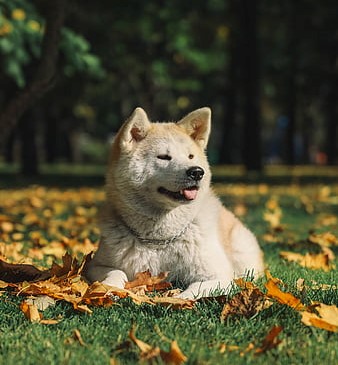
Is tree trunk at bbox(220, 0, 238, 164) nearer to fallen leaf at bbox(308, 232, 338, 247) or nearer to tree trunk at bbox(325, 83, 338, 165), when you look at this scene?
tree trunk at bbox(325, 83, 338, 165)

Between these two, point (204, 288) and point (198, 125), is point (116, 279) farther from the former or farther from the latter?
point (198, 125)

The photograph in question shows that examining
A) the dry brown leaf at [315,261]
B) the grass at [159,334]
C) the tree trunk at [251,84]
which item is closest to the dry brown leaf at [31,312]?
the grass at [159,334]

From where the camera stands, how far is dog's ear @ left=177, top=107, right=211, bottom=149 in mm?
4969

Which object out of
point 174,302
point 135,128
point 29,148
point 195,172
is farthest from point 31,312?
point 29,148

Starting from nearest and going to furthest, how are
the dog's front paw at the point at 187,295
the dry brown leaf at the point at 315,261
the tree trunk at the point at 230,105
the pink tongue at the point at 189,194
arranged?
the dog's front paw at the point at 187,295 → the pink tongue at the point at 189,194 → the dry brown leaf at the point at 315,261 → the tree trunk at the point at 230,105

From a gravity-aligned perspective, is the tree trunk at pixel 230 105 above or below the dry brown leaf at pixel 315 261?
above

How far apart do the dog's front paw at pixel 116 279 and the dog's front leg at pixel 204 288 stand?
0.42 meters

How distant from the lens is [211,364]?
121 inches

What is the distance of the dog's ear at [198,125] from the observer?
4.97m

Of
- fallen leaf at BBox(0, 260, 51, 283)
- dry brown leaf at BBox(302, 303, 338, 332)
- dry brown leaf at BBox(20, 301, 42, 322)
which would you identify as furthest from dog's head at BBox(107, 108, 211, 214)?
dry brown leaf at BBox(302, 303, 338, 332)

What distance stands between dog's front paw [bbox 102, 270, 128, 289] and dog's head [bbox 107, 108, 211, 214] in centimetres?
45

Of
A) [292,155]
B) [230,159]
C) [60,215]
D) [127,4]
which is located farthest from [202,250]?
[292,155]

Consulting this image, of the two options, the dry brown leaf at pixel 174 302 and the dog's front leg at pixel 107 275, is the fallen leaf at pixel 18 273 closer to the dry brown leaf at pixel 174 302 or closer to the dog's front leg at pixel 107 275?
Result: the dog's front leg at pixel 107 275

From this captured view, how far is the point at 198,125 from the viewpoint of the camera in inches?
197
